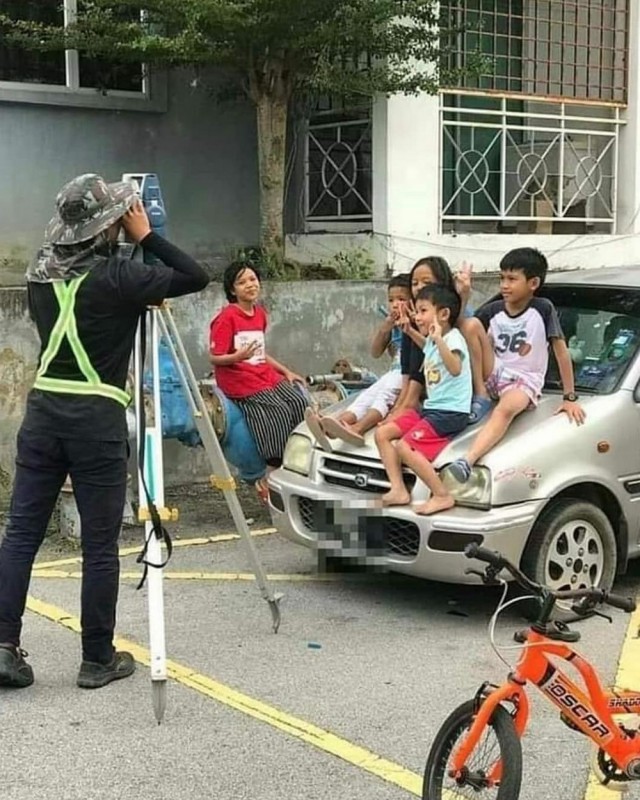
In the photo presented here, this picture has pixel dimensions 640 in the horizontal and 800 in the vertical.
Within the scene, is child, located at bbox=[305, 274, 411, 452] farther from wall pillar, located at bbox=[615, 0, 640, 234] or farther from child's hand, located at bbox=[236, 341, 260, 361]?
wall pillar, located at bbox=[615, 0, 640, 234]

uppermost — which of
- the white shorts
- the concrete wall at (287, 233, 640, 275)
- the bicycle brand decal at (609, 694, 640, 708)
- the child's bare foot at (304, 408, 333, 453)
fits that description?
the concrete wall at (287, 233, 640, 275)

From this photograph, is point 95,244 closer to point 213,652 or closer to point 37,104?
point 213,652

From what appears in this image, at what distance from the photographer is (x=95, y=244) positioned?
4.23 metres

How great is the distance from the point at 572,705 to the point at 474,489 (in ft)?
6.28

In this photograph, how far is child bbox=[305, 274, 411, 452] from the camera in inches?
217

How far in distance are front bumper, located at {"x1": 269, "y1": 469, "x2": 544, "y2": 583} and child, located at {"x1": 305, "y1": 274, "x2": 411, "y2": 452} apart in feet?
0.87

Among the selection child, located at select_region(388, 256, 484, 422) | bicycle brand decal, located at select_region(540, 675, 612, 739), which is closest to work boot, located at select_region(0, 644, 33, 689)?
child, located at select_region(388, 256, 484, 422)

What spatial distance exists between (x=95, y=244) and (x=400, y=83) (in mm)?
5469

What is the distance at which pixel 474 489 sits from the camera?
197 inches

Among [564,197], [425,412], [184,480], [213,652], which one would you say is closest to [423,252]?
[564,197]

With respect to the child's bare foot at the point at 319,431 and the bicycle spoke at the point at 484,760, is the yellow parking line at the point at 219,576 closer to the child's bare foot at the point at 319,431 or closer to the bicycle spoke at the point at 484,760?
the child's bare foot at the point at 319,431

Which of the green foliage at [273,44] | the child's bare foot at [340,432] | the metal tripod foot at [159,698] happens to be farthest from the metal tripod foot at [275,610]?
the green foliage at [273,44]

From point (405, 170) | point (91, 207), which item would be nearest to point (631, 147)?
point (405, 170)

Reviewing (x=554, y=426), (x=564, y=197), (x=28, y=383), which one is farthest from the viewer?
(x=564, y=197)
